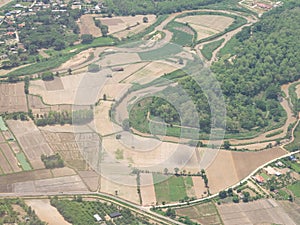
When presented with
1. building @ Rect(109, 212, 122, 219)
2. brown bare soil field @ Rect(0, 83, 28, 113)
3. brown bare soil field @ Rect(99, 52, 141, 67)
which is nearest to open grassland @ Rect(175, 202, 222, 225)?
building @ Rect(109, 212, 122, 219)

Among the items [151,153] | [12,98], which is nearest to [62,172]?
[151,153]

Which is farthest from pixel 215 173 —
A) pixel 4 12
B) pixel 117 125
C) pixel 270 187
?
pixel 4 12

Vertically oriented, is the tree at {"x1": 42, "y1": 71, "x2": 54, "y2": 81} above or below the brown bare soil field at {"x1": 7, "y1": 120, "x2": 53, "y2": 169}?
above

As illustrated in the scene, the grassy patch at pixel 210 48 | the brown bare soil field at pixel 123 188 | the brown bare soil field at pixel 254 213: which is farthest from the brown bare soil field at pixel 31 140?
the grassy patch at pixel 210 48

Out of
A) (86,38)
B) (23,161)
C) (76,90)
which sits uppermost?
(86,38)

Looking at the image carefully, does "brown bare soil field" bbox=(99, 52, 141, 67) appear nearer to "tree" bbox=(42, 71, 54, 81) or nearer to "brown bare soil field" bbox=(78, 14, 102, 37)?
"tree" bbox=(42, 71, 54, 81)

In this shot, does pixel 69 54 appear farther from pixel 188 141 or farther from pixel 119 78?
pixel 188 141

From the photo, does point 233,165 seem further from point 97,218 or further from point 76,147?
point 76,147
